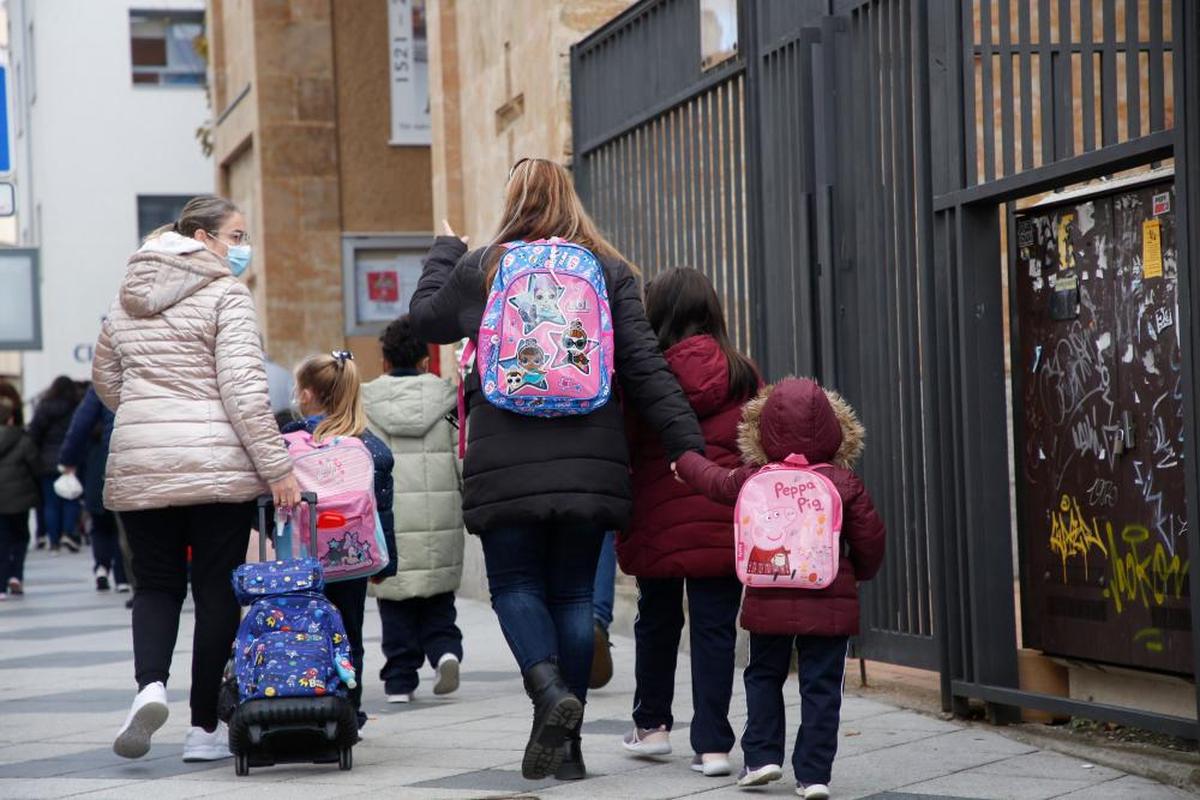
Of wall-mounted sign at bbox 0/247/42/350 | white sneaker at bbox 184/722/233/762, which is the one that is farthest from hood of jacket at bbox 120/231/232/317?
wall-mounted sign at bbox 0/247/42/350

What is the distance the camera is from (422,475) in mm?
8719

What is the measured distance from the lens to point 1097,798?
5.60 metres

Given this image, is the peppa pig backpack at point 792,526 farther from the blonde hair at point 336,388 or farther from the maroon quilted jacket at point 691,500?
the blonde hair at point 336,388

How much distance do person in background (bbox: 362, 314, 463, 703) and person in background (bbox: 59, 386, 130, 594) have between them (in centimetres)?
360

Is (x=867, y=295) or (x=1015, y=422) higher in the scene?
(x=867, y=295)

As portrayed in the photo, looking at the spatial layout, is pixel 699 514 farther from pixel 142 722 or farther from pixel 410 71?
pixel 410 71

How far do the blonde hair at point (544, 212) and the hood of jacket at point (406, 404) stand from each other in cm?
254

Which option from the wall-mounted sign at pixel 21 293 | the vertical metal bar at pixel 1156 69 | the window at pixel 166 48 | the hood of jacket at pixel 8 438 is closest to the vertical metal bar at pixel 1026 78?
the vertical metal bar at pixel 1156 69

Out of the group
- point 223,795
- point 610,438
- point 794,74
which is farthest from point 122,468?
point 794,74

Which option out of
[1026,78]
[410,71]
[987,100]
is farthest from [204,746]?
[410,71]

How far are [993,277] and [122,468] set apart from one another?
3.07 m

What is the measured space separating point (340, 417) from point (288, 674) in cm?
130

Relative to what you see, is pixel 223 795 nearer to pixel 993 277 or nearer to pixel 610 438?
pixel 610 438

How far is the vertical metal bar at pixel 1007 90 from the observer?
676 cm
